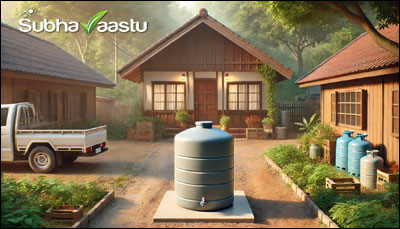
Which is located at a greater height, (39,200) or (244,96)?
(244,96)

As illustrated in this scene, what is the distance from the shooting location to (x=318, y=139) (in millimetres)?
11219

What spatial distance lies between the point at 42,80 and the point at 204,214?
9.30m

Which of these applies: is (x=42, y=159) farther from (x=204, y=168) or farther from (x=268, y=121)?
(x=268, y=121)

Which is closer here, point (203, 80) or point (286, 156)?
point (286, 156)

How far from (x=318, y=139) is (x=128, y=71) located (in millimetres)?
10416

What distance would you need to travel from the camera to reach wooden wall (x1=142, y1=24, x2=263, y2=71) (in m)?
18.2

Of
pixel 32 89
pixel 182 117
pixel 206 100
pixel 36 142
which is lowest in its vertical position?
pixel 36 142

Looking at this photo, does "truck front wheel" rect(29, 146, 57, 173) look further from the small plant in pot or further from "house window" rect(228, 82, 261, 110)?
"house window" rect(228, 82, 261, 110)

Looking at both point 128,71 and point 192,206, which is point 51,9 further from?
point 192,206

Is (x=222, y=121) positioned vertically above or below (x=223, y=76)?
below

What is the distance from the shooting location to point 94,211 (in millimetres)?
5969

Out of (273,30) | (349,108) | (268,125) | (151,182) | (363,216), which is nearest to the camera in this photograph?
(363,216)

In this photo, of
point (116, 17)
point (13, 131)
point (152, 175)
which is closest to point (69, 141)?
point (13, 131)

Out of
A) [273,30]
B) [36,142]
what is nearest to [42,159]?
[36,142]
